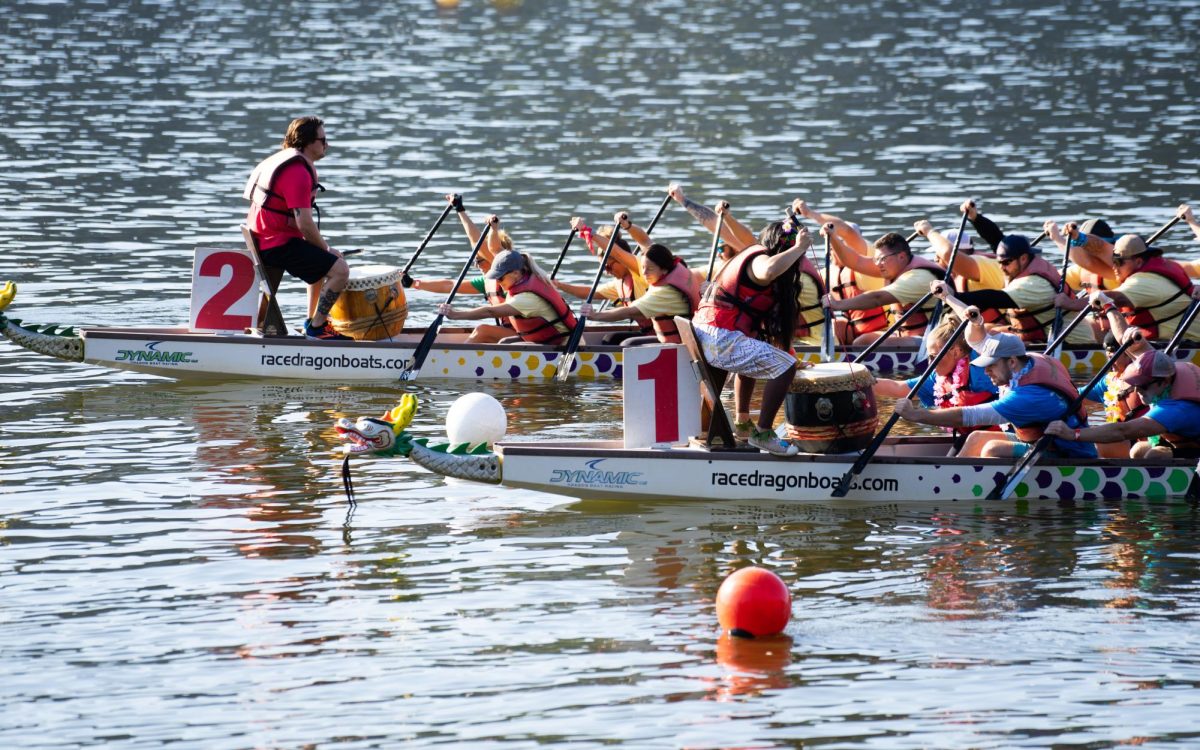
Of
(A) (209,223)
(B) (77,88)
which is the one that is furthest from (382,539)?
(B) (77,88)

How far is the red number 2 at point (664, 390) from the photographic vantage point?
1413 cm

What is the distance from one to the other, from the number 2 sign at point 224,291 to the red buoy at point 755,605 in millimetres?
8709

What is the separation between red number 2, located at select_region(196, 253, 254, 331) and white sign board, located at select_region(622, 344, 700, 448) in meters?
5.98

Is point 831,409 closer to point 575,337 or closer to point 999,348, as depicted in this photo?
point 999,348

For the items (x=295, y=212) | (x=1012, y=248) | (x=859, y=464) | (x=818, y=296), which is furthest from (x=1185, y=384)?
(x=295, y=212)

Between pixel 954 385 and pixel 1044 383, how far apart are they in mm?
955

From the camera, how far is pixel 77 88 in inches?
1631

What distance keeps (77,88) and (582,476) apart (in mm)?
30325

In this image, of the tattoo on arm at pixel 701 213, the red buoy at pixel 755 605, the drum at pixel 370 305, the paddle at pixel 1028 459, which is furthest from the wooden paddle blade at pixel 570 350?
the red buoy at pixel 755 605

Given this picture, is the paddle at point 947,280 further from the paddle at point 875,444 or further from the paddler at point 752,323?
the paddler at point 752,323

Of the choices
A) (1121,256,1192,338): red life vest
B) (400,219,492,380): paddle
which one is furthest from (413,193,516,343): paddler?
(1121,256,1192,338): red life vest

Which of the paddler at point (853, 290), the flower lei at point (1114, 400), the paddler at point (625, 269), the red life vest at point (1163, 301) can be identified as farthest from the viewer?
the paddler at point (853, 290)

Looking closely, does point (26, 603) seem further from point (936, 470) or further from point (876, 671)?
point (936, 470)

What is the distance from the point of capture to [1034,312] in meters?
18.9
